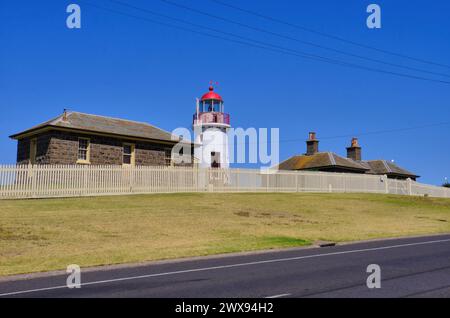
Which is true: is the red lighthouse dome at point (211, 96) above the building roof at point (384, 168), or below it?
above

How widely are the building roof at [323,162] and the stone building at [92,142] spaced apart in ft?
63.2

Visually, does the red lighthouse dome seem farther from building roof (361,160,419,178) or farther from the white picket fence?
building roof (361,160,419,178)

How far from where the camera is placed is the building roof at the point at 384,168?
5662cm

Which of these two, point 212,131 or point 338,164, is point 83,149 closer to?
point 212,131

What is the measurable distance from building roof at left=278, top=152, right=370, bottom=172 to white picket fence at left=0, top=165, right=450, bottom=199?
8.03 meters

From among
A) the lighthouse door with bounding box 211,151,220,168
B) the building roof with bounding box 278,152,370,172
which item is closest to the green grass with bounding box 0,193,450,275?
the lighthouse door with bounding box 211,151,220,168

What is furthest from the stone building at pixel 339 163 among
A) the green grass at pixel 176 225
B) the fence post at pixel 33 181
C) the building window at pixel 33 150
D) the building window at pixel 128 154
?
the fence post at pixel 33 181

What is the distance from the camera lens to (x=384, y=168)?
56812mm

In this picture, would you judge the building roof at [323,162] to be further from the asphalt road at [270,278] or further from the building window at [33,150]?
the asphalt road at [270,278]

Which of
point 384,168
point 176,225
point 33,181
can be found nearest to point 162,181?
point 33,181

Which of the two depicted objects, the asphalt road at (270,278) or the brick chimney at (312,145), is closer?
the asphalt road at (270,278)

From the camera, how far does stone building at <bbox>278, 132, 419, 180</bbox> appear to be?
50500mm

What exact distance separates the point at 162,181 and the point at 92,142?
18.0 feet

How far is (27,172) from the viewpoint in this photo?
81.6ft
